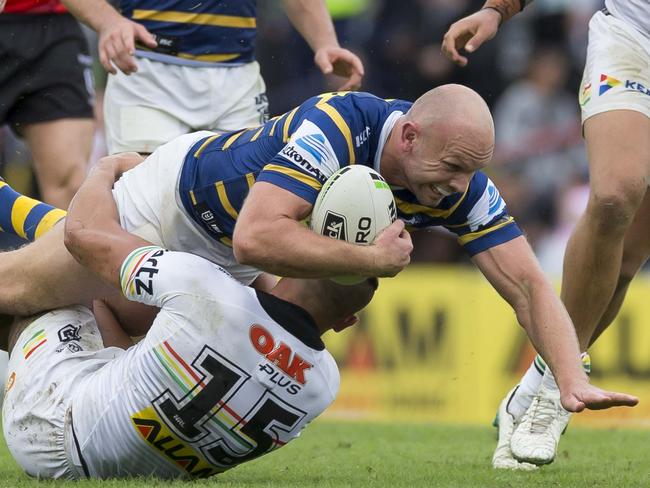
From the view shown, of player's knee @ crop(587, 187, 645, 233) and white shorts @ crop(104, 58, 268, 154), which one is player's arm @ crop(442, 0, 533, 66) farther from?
white shorts @ crop(104, 58, 268, 154)

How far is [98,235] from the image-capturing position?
4.86m

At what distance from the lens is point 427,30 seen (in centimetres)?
1163

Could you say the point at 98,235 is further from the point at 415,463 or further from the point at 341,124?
the point at 415,463

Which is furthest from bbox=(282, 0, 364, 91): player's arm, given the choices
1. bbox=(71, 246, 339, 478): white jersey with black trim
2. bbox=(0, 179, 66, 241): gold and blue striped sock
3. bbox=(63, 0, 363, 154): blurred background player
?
bbox=(71, 246, 339, 478): white jersey with black trim

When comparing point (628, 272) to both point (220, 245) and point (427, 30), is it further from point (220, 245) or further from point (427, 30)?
point (427, 30)

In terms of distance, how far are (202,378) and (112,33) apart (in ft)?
7.30

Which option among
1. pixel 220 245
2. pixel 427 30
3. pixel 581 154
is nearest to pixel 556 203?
pixel 581 154

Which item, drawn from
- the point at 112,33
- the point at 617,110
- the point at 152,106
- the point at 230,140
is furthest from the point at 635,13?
the point at 152,106

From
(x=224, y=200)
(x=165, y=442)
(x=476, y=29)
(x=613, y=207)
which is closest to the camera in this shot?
(x=165, y=442)

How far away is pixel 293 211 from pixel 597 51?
2.03 meters

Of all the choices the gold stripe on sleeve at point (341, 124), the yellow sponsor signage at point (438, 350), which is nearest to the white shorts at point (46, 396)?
the gold stripe on sleeve at point (341, 124)

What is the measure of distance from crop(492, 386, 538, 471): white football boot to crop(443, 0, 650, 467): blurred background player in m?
0.01

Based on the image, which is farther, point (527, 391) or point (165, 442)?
point (527, 391)

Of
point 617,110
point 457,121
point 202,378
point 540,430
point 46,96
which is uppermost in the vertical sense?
point 457,121
